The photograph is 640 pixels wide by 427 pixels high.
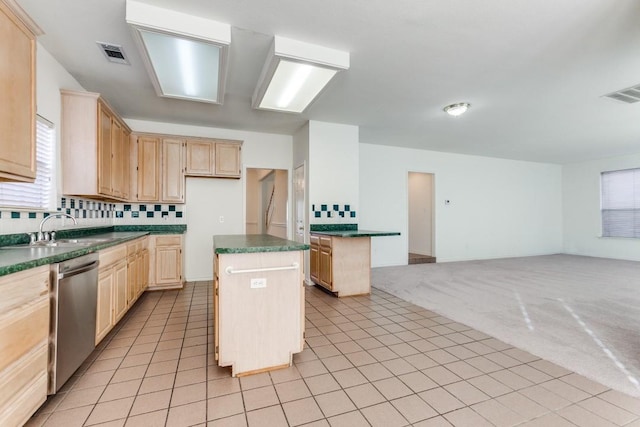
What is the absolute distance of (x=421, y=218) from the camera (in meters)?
7.84

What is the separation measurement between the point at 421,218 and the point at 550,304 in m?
4.17

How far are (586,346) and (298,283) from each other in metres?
2.66

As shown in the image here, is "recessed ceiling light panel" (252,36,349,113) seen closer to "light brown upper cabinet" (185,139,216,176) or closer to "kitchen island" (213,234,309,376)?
"light brown upper cabinet" (185,139,216,176)

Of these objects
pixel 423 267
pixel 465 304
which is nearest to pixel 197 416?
pixel 465 304

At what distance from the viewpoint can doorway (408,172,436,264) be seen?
7.26 m

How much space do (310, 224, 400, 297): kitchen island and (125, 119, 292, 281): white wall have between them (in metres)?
1.71

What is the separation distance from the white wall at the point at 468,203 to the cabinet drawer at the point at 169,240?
366 cm

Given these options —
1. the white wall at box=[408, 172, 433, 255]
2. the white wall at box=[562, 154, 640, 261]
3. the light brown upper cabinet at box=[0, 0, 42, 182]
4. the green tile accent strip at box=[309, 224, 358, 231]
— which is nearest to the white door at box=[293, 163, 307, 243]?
the green tile accent strip at box=[309, 224, 358, 231]

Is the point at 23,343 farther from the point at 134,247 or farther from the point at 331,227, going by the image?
the point at 331,227

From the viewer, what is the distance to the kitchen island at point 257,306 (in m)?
2.13

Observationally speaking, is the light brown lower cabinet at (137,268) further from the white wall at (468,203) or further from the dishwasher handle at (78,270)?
the white wall at (468,203)

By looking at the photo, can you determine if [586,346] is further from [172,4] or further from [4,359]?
[172,4]

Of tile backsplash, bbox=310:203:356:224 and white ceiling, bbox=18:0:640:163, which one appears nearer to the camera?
white ceiling, bbox=18:0:640:163

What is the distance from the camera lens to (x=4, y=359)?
1.38 m
